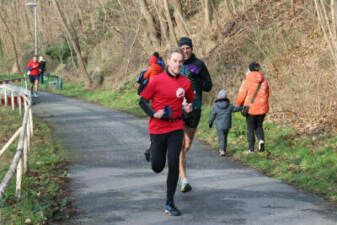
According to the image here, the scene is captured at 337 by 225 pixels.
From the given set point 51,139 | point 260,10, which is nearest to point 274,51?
point 260,10

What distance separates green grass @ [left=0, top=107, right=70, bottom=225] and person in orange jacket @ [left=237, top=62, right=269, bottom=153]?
3824mm

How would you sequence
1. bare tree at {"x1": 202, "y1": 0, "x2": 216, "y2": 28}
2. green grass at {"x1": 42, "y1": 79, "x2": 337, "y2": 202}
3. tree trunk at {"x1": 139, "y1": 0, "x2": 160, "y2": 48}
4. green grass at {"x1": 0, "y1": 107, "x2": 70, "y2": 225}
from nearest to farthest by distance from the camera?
green grass at {"x1": 0, "y1": 107, "x2": 70, "y2": 225}
green grass at {"x1": 42, "y1": 79, "x2": 337, "y2": 202}
bare tree at {"x1": 202, "y1": 0, "x2": 216, "y2": 28}
tree trunk at {"x1": 139, "y1": 0, "x2": 160, "y2": 48}

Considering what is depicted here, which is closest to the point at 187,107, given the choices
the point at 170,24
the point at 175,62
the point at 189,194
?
the point at 175,62

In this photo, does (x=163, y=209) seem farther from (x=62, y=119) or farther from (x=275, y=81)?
(x=62, y=119)

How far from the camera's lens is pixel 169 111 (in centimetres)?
550

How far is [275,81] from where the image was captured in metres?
14.1

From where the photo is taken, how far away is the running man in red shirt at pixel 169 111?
5523 millimetres

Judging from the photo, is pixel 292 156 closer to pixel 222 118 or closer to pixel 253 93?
pixel 253 93

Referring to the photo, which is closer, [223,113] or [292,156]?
[292,156]

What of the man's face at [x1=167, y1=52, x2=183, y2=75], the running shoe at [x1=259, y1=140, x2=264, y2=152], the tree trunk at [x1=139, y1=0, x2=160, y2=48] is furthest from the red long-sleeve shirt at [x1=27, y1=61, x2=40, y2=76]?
the man's face at [x1=167, y1=52, x2=183, y2=75]

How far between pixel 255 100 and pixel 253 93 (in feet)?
0.48

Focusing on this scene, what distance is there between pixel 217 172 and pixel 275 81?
6.33 metres

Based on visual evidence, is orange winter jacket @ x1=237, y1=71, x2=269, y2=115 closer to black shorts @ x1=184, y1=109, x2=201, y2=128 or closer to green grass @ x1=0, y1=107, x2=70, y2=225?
black shorts @ x1=184, y1=109, x2=201, y2=128

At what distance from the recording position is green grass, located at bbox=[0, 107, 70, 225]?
606 cm
